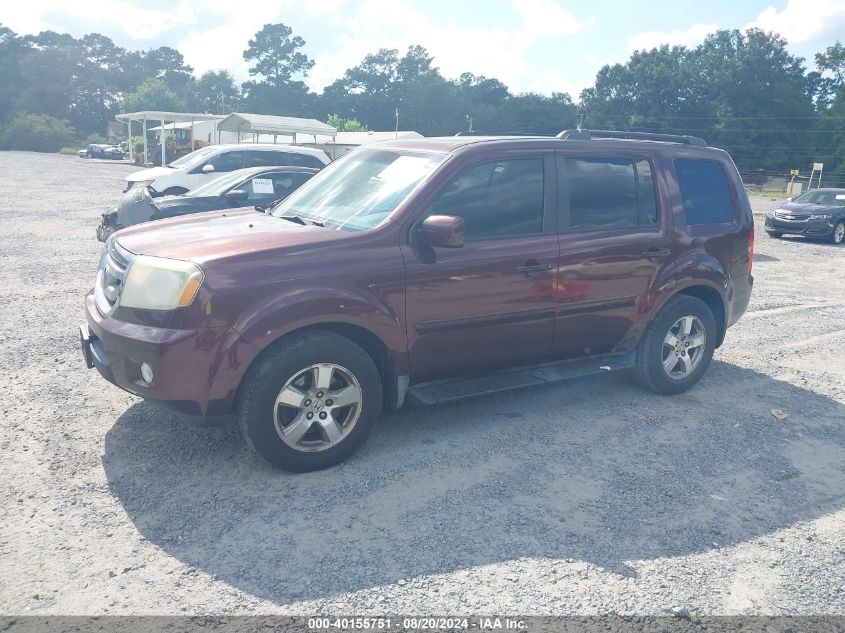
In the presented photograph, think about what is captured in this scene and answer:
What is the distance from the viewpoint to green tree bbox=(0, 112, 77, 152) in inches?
2817

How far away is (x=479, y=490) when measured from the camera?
4168 millimetres

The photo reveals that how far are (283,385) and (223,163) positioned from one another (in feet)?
43.4

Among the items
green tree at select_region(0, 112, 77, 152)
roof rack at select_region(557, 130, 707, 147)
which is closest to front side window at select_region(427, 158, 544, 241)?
roof rack at select_region(557, 130, 707, 147)

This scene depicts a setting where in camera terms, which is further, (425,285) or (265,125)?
(265,125)

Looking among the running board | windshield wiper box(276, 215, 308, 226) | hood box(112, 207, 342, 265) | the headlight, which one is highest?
windshield wiper box(276, 215, 308, 226)

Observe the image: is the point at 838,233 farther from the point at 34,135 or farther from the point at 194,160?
the point at 34,135

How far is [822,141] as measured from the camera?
70375 millimetres

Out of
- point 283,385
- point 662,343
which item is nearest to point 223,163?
point 662,343

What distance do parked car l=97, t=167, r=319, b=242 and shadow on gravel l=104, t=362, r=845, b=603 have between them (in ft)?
18.7

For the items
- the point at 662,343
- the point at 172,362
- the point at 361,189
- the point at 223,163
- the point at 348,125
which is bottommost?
the point at 662,343

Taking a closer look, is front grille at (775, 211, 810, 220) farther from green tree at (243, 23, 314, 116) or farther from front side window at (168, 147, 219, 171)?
green tree at (243, 23, 314, 116)

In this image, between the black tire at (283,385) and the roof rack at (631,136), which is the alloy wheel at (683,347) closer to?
the roof rack at (631,136)

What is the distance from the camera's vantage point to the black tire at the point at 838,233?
61.0 feet

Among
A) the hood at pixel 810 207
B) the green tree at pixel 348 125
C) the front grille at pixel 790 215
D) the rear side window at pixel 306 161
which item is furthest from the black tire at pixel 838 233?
the green tree at pixel 348 125
